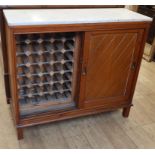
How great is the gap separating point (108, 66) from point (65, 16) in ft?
1.45

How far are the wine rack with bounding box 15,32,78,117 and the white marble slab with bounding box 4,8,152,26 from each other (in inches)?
4.9

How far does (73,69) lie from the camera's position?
59.8 inches

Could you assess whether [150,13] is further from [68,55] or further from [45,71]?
[45,71]

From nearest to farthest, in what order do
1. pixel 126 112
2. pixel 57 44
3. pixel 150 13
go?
pixel 57 44
pixel 126 112
pixel 150 13

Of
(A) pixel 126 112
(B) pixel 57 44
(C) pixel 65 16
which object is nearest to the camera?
(C) pixel 65 16

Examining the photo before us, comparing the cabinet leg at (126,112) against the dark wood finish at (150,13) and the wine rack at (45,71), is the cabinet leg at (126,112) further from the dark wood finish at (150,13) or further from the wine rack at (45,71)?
the dark wood finish at (150,13)

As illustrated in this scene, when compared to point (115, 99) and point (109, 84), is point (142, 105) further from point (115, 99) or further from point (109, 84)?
point (109, 84)

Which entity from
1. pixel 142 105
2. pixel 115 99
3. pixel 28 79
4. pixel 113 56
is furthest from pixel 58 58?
pixel 142 105

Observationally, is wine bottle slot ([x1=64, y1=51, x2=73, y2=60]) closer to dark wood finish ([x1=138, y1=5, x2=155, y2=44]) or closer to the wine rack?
the wine rack

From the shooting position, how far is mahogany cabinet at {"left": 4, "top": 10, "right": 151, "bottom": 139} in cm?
139

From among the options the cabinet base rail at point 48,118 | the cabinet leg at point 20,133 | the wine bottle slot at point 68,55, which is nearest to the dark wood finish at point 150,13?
the cabinet base rail at point 48,118

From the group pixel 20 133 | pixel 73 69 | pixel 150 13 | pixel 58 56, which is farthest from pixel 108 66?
pixel 150 13

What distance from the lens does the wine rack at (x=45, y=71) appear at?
1413 millimetres
